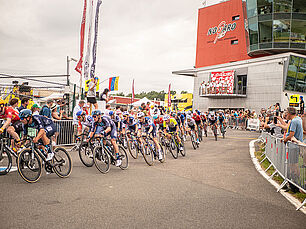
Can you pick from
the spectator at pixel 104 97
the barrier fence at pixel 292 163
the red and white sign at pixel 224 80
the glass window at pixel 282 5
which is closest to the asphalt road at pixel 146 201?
the barrier fence at pixel 292 163

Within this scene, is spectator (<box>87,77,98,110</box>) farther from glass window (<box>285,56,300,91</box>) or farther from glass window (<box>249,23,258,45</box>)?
glass window (<box>285,56,300,91</box>)

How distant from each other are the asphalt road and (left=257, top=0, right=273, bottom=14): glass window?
114ft

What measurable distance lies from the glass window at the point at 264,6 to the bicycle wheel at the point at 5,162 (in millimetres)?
38230

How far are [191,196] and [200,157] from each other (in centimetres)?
596

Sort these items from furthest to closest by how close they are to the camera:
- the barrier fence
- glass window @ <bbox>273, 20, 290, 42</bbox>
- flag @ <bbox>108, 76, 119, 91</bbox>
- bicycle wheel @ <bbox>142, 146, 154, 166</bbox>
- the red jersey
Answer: glass window @ <bbox>273, 20, 290, 42</bbox> → flag @ <bbox>108, 76, 119, 91</bbox> → bicycle wheel @ <bbox>142, 146, 154, 166</bbox> → the red jersey → the barrier fence

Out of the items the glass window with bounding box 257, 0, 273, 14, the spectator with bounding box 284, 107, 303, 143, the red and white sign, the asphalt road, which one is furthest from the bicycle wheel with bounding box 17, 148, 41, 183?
the red and white sign

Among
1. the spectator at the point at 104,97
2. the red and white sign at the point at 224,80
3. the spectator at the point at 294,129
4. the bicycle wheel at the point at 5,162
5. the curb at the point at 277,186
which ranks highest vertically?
the red and white sign at the point at 224,80

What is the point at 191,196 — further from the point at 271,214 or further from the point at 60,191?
the point at 60,191

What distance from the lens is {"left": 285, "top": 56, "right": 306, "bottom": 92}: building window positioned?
3853 cm

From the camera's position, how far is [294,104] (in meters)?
13.8

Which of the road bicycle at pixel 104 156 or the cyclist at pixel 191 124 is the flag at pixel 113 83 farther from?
the road bicycle at pixel 104 156

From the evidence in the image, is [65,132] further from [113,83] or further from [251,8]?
[251,8]

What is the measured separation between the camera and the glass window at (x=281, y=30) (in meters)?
37.2

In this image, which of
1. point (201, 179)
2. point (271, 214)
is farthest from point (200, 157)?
point (271, 214)
